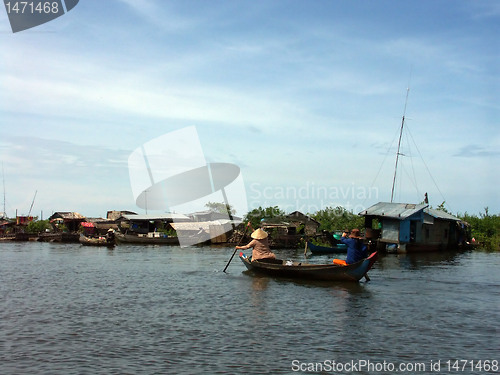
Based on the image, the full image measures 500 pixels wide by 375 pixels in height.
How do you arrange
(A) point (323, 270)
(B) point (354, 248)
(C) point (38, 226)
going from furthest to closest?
(C) point (38, 226) → (A) point (323, 270) → (B) point (354, 248)

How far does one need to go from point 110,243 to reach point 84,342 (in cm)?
3581

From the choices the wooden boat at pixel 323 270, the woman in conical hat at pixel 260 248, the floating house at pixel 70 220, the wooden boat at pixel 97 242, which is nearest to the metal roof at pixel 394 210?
the woman in conical hat at pixel 260 248

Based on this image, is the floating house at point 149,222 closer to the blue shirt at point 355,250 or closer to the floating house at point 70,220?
the floating house at point 70,220

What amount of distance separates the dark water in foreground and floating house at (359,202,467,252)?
1488cm

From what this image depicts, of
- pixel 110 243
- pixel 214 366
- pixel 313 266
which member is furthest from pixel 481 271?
pixel 110 243

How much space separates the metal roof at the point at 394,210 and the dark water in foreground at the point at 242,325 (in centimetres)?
1449

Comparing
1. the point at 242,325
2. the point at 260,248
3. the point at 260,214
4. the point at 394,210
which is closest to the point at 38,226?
the point at 260,214

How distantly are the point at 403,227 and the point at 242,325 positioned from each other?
26.0 m

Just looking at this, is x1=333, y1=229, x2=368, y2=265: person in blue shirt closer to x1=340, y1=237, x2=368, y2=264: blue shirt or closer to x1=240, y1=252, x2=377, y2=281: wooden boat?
x1=340, y1=237, x2=368, y2=264: blue shirt

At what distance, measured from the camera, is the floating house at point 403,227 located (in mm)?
34781

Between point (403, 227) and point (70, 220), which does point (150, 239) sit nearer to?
point (70, 220)

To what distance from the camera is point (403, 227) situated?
34844 millimetres

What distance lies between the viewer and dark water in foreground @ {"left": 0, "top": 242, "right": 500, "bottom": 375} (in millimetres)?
8625

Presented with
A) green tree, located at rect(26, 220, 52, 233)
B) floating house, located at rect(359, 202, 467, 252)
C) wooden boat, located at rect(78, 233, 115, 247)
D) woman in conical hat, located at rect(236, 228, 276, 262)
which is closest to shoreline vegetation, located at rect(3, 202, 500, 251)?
floating house, located at rect(359, 202, 467, 252)
